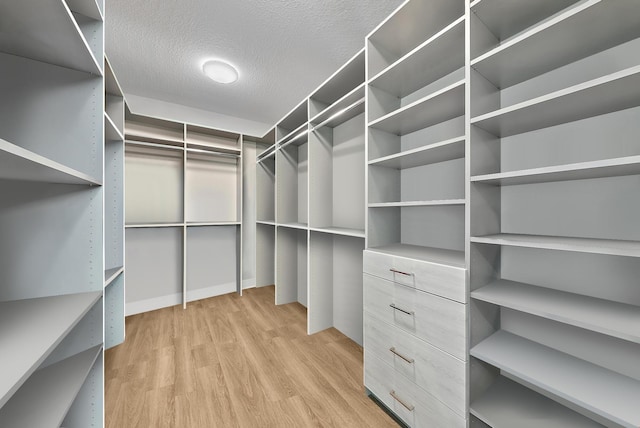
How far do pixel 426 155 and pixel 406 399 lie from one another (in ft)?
4.44

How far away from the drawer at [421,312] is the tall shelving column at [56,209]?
4.59 ft

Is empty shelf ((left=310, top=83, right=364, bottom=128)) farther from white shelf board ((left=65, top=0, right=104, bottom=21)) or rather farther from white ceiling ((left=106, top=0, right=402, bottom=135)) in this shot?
white shelf board ((left=65, top=0, right=104, bottom=21))

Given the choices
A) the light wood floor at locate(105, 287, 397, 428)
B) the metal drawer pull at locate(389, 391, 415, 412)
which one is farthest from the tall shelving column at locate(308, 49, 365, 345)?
the metal drawer pull at locate(389, 391, 415, 412)

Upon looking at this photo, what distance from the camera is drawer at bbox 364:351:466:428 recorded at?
1151 millimetres

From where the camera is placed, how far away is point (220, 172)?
3.47m

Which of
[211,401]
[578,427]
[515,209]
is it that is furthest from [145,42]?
[578,427]

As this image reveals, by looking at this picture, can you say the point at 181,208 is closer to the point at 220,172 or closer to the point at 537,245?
the point at 220,172

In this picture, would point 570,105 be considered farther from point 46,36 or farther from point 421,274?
point 46,36

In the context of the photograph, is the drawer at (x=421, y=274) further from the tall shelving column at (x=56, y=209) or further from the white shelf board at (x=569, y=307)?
the tall shelving column at (x=56, y=209)

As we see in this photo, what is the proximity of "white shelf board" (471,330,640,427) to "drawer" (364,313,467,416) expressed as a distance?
144mm

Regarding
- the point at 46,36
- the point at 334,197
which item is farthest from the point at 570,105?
the point at 46,36

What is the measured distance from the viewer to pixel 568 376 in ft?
3.12

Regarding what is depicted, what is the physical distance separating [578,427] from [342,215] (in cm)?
188

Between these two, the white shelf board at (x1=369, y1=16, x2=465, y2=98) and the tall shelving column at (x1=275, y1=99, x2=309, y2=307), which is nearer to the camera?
the white shelf board at (x1=369, y1=16, x2=465, y2=98)
